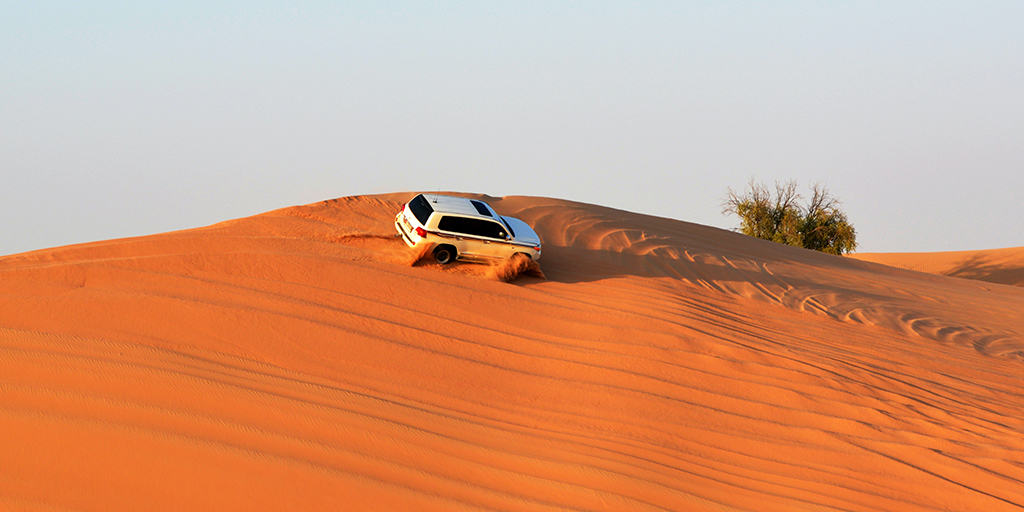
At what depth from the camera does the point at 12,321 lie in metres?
6.64

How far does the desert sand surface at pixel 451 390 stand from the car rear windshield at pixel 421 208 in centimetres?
58

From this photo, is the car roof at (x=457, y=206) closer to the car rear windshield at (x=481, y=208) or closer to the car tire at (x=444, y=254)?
the car rear windshield at (x=481, y=208)

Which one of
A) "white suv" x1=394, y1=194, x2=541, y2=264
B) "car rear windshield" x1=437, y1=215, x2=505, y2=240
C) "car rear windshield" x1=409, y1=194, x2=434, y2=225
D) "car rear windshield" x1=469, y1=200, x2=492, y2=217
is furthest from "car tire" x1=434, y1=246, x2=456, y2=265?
"car rear windshield" x1=469, y1=200, x2=492, y2=217

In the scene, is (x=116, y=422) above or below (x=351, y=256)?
below

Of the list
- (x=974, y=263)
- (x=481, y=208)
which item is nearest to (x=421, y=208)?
(x=481, y=208)

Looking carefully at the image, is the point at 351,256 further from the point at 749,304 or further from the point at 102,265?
the point at 749,304

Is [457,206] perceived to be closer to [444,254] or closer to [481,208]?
[481,208]

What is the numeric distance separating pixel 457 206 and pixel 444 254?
78 cm

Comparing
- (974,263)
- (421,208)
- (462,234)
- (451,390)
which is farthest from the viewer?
(974,263)

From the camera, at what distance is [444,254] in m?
10.5

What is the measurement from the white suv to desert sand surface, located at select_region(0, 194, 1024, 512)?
0.28 metres

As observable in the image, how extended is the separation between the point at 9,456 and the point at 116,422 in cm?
61

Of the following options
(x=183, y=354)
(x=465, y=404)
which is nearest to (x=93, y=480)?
(x=183, y=354)

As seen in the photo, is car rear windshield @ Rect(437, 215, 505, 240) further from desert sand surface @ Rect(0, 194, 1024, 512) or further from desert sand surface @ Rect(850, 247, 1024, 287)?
desert sand surface @ Rect(850, 247, 1024, 287)
